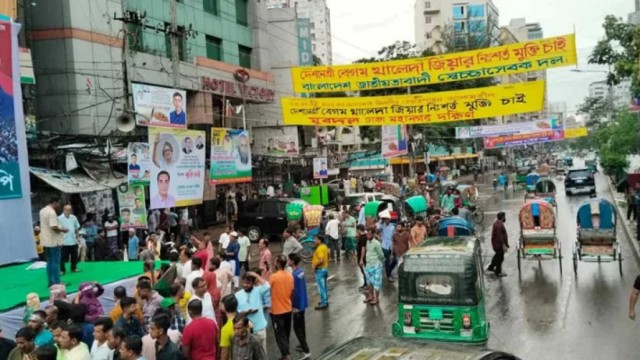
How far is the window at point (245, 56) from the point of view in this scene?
40.0m

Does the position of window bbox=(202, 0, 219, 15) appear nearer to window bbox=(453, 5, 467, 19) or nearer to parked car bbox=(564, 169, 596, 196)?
parked car bbox=(564, 169, 596, 196)

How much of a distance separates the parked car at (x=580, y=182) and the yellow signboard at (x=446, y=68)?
2238 cm

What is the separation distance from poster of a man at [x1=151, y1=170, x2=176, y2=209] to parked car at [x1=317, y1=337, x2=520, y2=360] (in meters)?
9.75

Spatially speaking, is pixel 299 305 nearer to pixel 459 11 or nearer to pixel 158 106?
pixel 158 106

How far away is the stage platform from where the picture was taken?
9516 millimetres

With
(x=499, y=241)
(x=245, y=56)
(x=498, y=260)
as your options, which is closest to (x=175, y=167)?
(x=499, y=241)

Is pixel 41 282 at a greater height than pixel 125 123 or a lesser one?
lesser

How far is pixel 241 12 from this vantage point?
40.3 meters

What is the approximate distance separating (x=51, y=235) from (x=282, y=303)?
4803mm

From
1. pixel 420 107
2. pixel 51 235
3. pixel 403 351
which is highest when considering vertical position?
pixel 420 107

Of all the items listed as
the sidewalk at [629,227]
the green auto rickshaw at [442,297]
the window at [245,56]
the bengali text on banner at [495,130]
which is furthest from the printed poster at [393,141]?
the green auto rickshaw at [442,297]

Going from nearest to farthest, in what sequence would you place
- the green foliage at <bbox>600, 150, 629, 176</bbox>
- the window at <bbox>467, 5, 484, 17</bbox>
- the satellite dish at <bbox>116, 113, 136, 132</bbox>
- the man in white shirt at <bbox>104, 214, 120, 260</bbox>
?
the man in white shirt at <bbox>104, 214, 120, 260</bbox>
the satellite dish at <bbox>116, 113, 136, 132</bbox>
the green foliage at <bbox>600, 150, 629, 176</bbox>
the window at <bbox>467, 5, 484, 17</bbox>

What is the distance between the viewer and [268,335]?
1164 cm

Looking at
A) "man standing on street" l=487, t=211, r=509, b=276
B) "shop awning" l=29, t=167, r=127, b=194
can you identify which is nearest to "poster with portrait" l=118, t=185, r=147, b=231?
"shop awning" l=29, t=167, r=127, b=194
